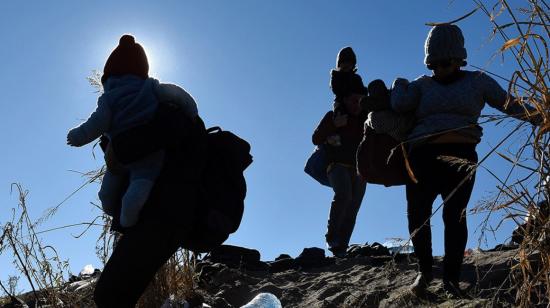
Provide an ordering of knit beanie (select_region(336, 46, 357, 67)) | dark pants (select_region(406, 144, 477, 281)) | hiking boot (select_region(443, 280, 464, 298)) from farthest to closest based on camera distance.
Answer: knit beanie (select_region(336, 46, 357, 67))
dark pants (select_region(406, 144, 477, 281))
hiking boot (select_region(443, 280, 464, 298))

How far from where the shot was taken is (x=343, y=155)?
20.2 ft

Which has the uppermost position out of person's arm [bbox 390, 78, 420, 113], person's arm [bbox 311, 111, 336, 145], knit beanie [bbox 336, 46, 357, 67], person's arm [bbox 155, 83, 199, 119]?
knit beanie [bbox 336, 46, 357, 67]

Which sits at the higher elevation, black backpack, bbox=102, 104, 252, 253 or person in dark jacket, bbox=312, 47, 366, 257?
person in dark jacket, bbox=312, 47, 366, 257

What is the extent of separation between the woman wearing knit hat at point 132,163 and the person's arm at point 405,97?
1224 millimetres

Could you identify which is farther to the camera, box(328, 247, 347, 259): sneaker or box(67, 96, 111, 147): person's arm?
box(328, 247, 347, 259): sneaker

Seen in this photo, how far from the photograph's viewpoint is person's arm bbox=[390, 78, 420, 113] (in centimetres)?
394

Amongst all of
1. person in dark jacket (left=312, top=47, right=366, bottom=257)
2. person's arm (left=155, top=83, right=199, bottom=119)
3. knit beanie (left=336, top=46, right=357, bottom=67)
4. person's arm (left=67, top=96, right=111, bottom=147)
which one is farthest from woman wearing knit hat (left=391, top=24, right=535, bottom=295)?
knit beanie (left=336, top=46, right=357, bottom=67)

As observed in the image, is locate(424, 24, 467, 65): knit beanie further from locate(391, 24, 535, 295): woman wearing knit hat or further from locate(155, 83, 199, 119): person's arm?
locate(155, 83, 199, 119): person's arm

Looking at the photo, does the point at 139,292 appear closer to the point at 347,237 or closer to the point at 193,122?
the point at 193,122

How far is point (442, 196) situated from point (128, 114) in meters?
1.75

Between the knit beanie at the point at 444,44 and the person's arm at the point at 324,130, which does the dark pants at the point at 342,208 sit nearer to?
the person's arm at the point at 324,130

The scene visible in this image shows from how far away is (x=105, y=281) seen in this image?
2.90 metres

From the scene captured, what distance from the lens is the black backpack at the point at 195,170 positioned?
9.89 feet

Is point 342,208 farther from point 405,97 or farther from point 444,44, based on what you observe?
point 444,44
